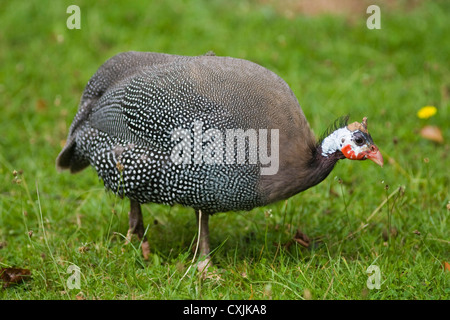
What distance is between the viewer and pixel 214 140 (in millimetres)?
3260

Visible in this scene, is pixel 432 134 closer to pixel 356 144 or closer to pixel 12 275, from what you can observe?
pixel 356 144

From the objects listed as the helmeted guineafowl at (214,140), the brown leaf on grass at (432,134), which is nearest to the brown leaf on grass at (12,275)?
the helmeted guineafowl at (214,140)

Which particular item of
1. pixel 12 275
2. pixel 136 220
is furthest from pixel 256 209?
pixel 12 275

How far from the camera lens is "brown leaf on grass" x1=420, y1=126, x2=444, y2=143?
196 inches

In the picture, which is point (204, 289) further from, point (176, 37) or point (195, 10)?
point (195, 10)

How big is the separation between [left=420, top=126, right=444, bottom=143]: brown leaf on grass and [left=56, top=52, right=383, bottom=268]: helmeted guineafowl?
74.7 inches

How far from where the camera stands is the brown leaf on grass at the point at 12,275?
3334 mm

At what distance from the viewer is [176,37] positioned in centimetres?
630

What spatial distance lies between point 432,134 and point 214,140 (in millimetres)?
2418

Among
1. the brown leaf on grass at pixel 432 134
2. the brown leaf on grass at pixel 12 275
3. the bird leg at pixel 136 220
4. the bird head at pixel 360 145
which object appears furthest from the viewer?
the brown leaf on grass at pixel 432 134

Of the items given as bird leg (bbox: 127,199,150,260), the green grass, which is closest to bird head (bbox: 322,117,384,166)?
the green grass

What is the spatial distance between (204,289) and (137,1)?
13.9 ft

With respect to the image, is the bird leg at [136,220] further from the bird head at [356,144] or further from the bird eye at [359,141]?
the bird eye at [359,141]
